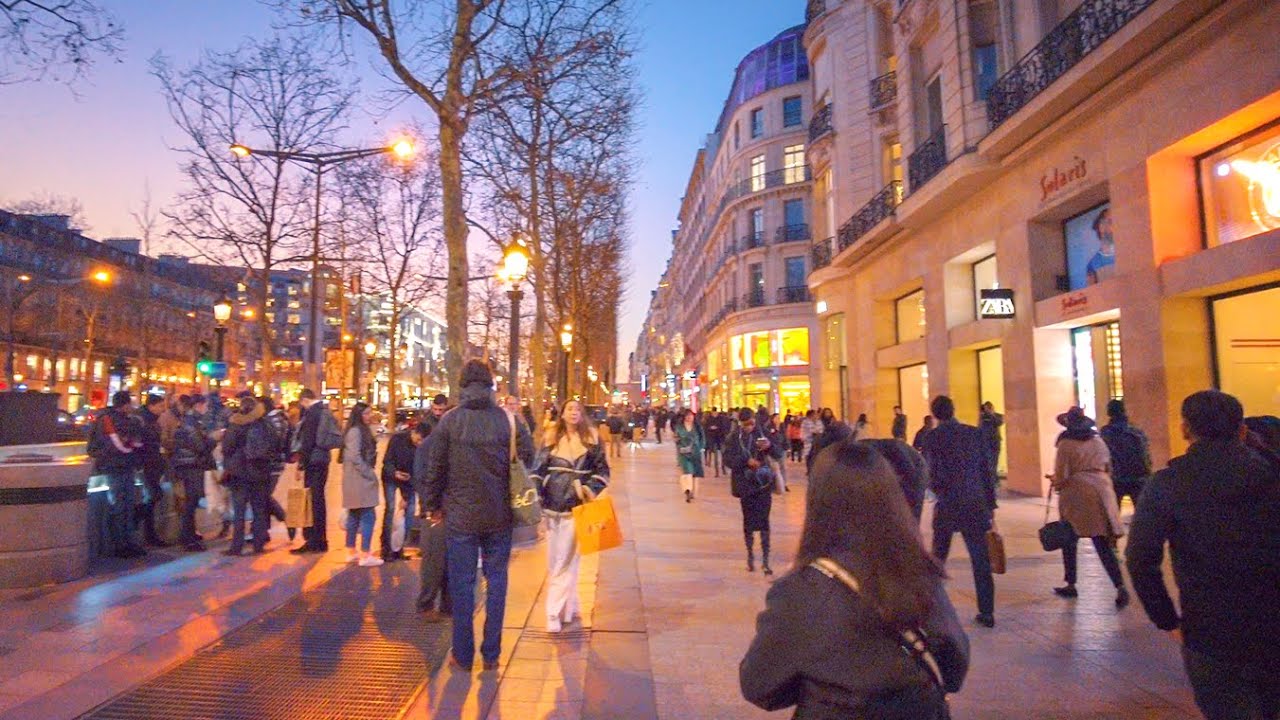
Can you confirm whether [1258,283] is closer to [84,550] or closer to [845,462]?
[845,462]

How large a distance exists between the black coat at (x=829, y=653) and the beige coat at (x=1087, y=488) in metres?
5.84

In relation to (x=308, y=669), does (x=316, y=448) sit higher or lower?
higher

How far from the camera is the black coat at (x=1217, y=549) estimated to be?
2.71 meters

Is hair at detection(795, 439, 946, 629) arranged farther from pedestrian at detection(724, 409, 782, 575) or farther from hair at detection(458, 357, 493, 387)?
pedestrian at detection(724, 409, 782, 575)

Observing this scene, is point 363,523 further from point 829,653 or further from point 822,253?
point 822,253

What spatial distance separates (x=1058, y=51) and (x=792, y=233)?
31.1m

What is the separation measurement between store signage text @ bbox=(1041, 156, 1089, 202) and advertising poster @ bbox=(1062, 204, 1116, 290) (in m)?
0.68

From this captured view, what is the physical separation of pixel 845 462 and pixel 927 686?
58 cm

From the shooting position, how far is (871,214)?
74.9 feet

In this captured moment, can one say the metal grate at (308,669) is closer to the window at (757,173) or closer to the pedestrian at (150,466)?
the pedestrian at (150,466)

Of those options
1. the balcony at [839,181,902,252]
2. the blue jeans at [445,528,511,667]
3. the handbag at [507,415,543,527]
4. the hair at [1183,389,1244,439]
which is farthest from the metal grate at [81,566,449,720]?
the balcony at [839,181,902,252]

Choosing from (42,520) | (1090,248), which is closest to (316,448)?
(42,520)

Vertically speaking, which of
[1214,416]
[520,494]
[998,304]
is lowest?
[520,494]

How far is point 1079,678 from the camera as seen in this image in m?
5.30
